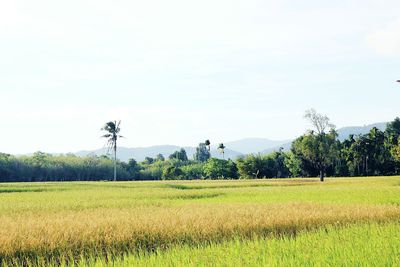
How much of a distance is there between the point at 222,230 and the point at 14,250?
17.9 feet

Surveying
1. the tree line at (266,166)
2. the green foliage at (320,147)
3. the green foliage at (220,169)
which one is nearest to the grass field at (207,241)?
the green foliage at (320,147)

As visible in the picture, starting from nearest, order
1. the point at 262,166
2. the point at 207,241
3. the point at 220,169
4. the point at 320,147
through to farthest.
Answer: the point at 207,241 < the point at 320,147 < the point at 262,166 < the point at 220,169

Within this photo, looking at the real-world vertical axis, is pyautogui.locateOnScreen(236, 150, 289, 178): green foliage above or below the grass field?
above

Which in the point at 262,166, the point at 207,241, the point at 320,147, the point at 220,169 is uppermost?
the point at 320,147

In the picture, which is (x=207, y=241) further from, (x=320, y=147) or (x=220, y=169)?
(x=220, y=169)

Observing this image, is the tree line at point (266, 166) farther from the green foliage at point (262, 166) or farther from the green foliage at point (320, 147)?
the green foliage at point (320, 147)

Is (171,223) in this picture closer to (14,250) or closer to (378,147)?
(14,250)

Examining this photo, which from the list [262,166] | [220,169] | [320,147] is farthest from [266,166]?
[320,147]

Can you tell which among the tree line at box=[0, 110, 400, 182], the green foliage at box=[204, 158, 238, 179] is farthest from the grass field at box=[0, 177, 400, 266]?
the green foliage at box=[204, 158, 238, 179]

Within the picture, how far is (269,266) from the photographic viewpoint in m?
6.97

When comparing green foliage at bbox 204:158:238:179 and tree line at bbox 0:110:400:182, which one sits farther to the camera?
green foliage at bbox 204:158:238:179

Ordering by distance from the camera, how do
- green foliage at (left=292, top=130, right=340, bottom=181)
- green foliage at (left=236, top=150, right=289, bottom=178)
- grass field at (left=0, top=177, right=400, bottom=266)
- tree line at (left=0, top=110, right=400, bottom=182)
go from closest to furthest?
grass field at (left=0, top=177, right=400, bottom=266), green foliage at (left=292, top=130, right=340, bottom=181), tree line at (left=0, top=110, right=400, bottom=182), green foliage at (left=236, top=150, right=289, bottom=178)

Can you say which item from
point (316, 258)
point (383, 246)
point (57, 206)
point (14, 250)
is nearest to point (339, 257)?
point (316, 258)

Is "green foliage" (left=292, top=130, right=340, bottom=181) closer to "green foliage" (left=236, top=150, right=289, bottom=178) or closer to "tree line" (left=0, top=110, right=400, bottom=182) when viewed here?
"tree line" (left=0, top=110, right=400, bottom=182)
